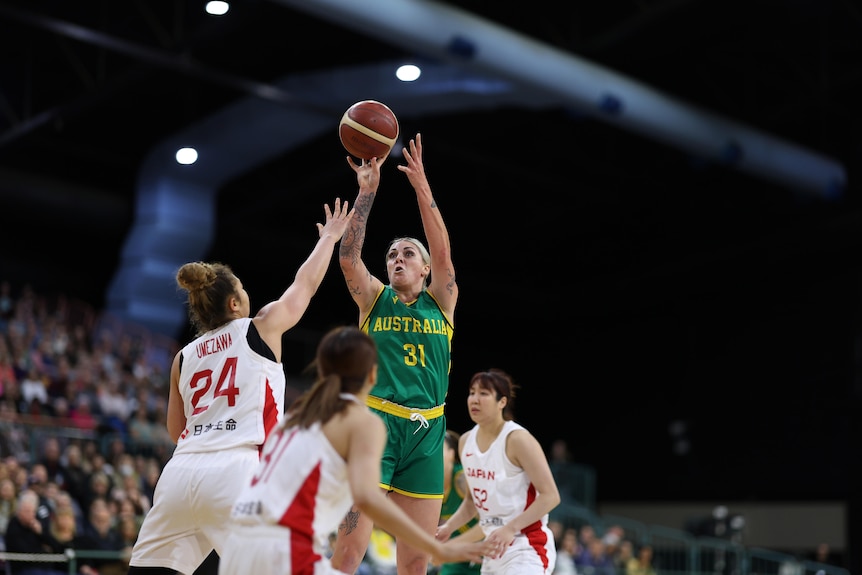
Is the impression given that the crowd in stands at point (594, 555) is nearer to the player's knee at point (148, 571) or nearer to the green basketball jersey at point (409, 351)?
the green basketball jersey at point (409, 351)

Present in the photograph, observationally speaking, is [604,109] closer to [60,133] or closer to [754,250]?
[754,250]

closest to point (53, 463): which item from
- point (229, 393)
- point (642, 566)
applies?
point (229, 393)

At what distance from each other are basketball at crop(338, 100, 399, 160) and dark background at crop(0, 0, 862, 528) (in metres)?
9.31

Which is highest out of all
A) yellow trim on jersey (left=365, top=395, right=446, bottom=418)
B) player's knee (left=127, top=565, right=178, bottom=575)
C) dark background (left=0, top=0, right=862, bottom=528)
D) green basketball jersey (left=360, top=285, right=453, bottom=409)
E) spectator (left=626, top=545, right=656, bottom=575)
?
dark background (left=0, top=0, right=862, bottom=528)

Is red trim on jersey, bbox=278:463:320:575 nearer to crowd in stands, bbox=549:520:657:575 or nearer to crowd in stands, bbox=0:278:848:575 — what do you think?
crowd in stands, bbox=0:278:848:575

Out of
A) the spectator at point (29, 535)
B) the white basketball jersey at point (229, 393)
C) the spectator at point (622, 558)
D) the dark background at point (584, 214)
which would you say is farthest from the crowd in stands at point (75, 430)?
the spectator at point (622, 558)

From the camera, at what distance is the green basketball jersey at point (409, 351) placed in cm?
660

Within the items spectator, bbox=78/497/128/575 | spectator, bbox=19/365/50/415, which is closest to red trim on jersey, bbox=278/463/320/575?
spectator, bbox=78/497/128/575

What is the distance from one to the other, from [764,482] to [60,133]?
1737cm

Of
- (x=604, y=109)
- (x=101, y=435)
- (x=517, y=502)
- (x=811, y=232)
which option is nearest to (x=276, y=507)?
(x=517, y=502)

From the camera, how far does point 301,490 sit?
14.6 feet

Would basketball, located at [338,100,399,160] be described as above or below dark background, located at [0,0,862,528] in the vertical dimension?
below

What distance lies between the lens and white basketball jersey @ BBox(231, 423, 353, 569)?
4.44 m

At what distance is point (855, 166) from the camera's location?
2417 centimetres
